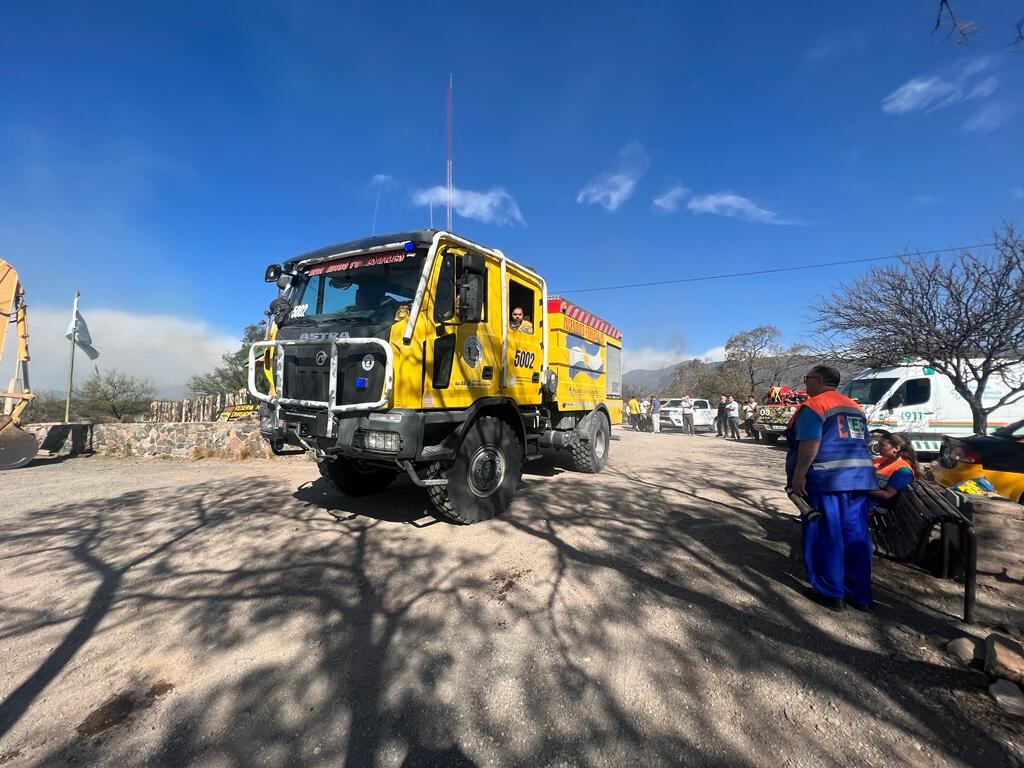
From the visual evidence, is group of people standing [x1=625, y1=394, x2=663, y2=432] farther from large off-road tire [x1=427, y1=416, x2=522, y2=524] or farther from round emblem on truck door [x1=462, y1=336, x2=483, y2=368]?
round emblem on truck door [x1=462, y1=336, x2=483, y2=368]

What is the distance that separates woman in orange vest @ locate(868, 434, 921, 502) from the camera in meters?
3.67

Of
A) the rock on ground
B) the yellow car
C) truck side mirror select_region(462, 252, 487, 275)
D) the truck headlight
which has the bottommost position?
the rock on ground

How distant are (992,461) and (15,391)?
53.7 feet

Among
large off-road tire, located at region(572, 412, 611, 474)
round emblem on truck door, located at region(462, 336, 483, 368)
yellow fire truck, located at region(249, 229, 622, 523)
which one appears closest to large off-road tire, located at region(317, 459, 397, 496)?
yellow fire truck, located at region(249, 229, 622, 523)

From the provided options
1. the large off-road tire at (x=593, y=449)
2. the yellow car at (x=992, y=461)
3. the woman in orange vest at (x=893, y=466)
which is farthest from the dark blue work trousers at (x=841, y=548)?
the large off-road tire at (x=593, y=449)

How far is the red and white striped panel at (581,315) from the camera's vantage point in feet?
22.5

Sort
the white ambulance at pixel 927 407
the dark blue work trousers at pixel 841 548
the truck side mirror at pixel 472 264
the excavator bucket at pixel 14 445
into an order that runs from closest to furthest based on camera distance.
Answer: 1. the dark blue work trousers at pixel 841 548
2. the truck side mirror at pixel 472 264
3. the excavator bucket at pixel 14 445
4. the white ambulance at pixel 927 407

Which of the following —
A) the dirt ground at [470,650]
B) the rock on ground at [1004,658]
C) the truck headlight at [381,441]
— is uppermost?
the truck headlight at [381,441]

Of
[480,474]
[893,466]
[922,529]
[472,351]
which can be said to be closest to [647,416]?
[893,466]

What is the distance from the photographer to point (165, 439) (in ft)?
34.4

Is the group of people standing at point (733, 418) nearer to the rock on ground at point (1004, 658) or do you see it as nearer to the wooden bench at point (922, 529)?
the wooden bench at point (922, 529)

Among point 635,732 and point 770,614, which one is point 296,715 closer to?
point 635,732

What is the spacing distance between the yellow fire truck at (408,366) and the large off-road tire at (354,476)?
0.7 inches

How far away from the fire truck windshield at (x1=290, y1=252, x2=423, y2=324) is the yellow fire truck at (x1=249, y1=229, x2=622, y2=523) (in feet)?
0.05
